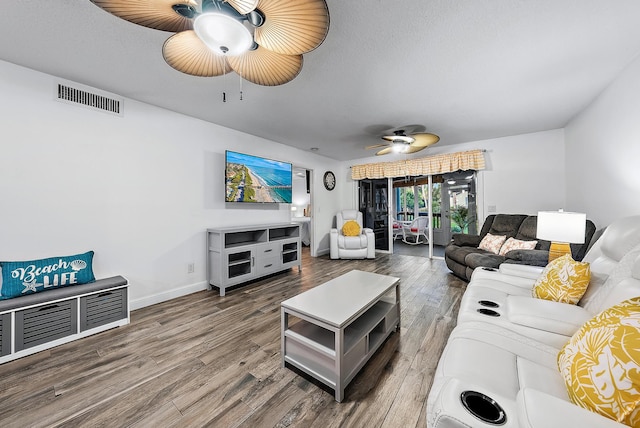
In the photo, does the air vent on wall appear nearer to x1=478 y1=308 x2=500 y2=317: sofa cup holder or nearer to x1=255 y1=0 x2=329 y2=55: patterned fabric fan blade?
x1=255 y1=0 x2=329 y2=55: patterned fabric fan blade

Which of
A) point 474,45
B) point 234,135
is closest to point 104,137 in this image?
point 234,135

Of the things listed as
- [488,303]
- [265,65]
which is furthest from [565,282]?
[265,65]

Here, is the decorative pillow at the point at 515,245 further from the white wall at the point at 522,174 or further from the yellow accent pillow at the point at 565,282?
the yellow accent pillow at the point at 565,282

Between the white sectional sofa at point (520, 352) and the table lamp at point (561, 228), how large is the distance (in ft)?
1.29

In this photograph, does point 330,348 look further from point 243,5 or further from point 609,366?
point 243,5

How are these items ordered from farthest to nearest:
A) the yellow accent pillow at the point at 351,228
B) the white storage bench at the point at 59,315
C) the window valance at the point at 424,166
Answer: the yellow accent pillow at the point at 351,228
the window valance at the point at 424,166
the white storage bench at the point at 59,315

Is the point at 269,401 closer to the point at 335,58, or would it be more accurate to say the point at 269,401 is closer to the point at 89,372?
the point at 89,372

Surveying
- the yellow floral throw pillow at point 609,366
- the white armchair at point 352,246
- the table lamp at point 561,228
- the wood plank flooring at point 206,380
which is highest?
the table lamp at point 561,228

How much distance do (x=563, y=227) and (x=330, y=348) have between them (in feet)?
7.79

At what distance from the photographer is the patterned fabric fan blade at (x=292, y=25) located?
3.41 feet

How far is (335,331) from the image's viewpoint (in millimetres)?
1395

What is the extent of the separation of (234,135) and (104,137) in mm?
1567

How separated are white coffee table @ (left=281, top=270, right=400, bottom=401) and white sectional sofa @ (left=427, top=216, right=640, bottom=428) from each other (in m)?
0.56

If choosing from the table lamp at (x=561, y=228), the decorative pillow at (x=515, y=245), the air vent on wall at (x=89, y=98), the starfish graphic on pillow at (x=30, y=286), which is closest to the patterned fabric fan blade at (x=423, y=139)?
the table lamp at (x=561, y=228)
